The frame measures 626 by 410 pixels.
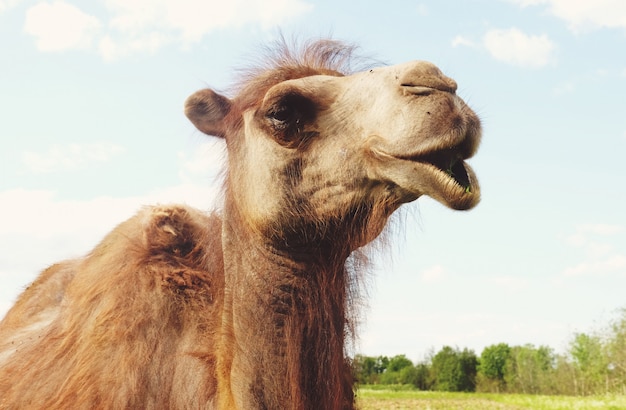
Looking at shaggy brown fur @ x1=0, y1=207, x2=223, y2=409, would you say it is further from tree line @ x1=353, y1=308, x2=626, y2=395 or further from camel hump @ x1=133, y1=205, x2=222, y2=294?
tree line @ x1=353, y1=308, x2=626, y2=395

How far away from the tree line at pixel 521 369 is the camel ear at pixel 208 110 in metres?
50.1

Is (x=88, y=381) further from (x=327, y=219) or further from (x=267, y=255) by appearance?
(x=327, y=219)

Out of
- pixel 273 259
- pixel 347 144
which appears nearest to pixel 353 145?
pixel 347 144

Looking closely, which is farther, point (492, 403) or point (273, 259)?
point (492, 403)

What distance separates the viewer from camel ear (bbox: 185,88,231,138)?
4.51 meters

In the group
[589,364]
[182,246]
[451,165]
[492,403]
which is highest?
[589,364]

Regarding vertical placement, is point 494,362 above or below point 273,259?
above

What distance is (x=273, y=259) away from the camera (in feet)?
12.4

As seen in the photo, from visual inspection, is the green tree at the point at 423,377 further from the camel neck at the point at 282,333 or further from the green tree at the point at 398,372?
the camel neck at the point at 282,333

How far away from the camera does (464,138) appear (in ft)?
10.7

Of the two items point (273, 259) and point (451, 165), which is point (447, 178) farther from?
point (273, 259)

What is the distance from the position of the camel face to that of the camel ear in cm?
33

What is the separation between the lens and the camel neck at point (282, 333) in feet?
12.1

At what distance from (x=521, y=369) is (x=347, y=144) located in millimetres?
80255
